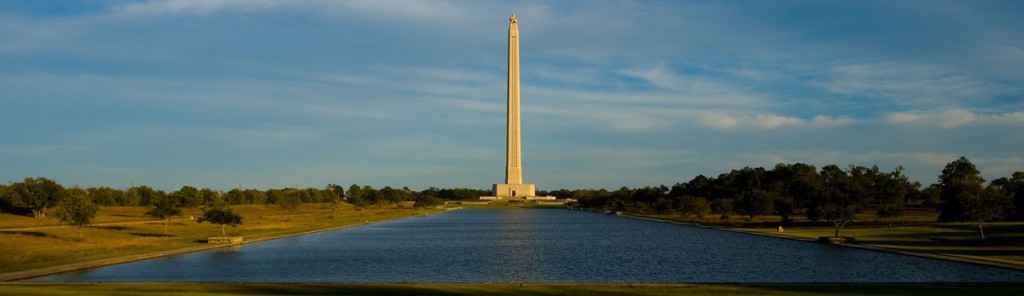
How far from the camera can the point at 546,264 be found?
37.7m

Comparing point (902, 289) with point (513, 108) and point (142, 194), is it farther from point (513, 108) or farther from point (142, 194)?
point (513, 108)

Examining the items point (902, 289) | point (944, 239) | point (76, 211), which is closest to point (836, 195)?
point (944, 239)

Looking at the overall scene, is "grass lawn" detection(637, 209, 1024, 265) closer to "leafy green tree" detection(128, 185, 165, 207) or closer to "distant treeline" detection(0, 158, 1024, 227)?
"distant treeline" detection(0, 158, 1024, 227)

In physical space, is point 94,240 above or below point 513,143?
below

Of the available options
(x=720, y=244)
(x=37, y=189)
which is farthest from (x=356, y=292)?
(x=37, y=189)

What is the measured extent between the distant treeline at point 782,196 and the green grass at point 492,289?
31035 millimetres

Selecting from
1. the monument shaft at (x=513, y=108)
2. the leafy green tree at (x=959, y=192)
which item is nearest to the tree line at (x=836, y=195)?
the leafy green tree at (x=959, y=192)

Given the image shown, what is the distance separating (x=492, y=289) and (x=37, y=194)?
253 ft

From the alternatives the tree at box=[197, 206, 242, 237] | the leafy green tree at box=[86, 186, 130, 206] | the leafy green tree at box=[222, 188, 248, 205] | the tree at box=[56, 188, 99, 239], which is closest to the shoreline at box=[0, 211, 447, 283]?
the tree at box=[197, 206, 242, 237]

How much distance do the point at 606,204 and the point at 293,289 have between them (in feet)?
485

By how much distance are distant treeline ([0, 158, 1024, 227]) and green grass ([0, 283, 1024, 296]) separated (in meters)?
31.0

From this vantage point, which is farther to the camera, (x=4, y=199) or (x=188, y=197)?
(x=188, y=197)

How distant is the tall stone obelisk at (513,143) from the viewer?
16825cm

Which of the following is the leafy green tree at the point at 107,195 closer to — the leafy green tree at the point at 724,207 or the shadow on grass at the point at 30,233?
the shadow on grass at the point at 30,233
